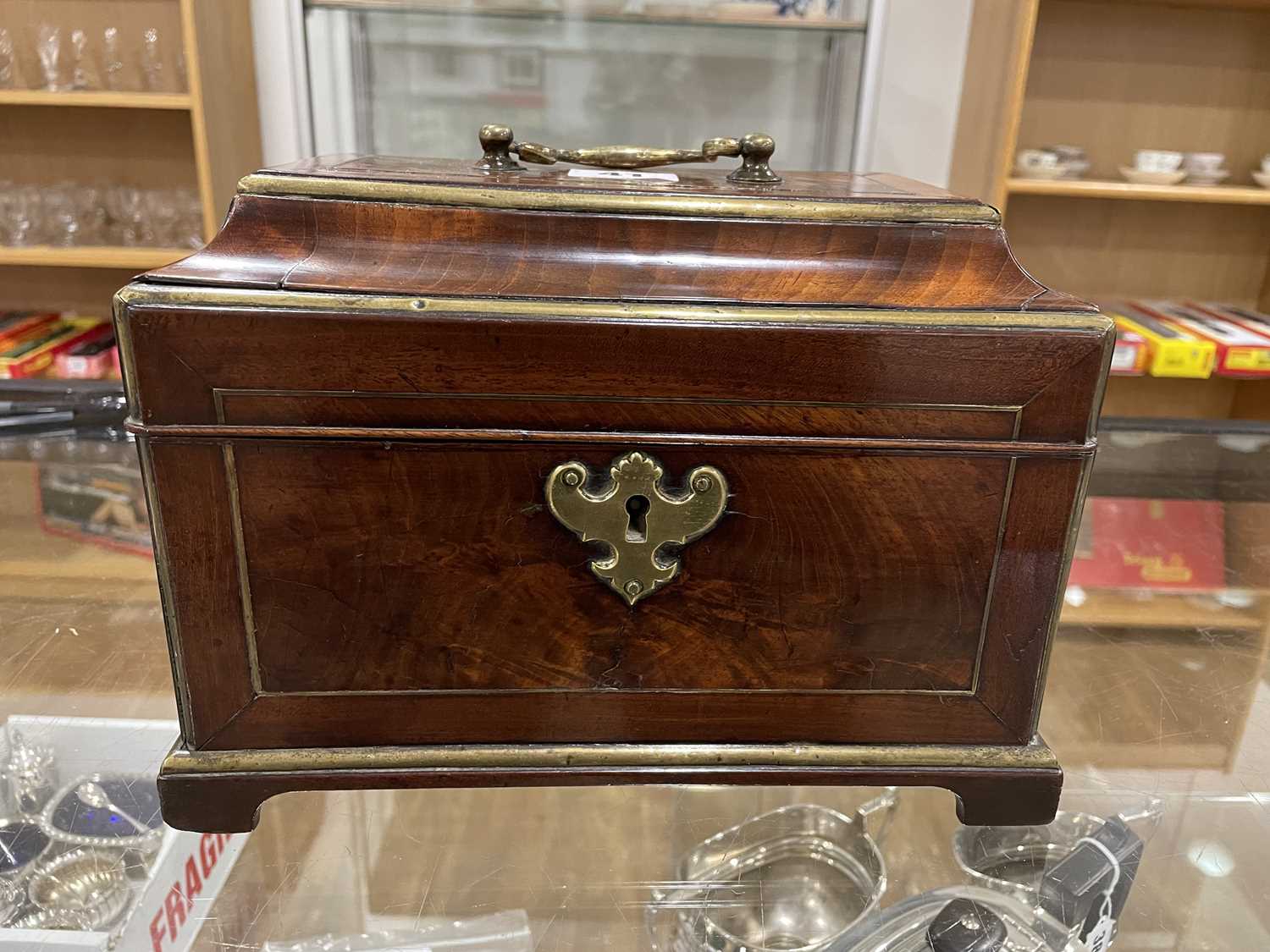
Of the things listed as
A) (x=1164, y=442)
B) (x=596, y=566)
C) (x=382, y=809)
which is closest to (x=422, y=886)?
(x=382, y=809)

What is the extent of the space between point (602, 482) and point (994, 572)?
327 mm

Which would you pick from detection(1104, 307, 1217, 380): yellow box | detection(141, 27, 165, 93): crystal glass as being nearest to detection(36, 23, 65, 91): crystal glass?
detection(141, 27, 165, 93): crystal glass

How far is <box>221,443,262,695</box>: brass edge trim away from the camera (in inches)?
28.1

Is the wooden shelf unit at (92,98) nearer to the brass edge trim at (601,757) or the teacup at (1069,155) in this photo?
the brass edge trim at (601,757)

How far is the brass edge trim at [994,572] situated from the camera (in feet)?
2.42

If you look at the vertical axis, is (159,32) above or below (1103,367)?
above

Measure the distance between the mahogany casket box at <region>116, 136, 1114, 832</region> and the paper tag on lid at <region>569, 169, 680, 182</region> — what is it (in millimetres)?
47

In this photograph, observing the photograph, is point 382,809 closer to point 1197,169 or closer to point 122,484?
point 122,484

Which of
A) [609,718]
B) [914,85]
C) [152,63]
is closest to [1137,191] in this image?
[914,85]

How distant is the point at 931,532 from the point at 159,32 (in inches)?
73.5

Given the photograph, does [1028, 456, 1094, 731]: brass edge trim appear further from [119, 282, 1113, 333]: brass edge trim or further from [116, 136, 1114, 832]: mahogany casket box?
[119, 282, 1113, 333]: brass edge trim

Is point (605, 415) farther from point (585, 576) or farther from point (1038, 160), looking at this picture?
point (1038, 160)

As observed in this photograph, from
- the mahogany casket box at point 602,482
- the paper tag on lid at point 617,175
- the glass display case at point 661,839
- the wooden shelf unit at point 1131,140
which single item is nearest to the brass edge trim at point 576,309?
the mahogany casket box at point 602,482

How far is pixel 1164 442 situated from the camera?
1.79 m
